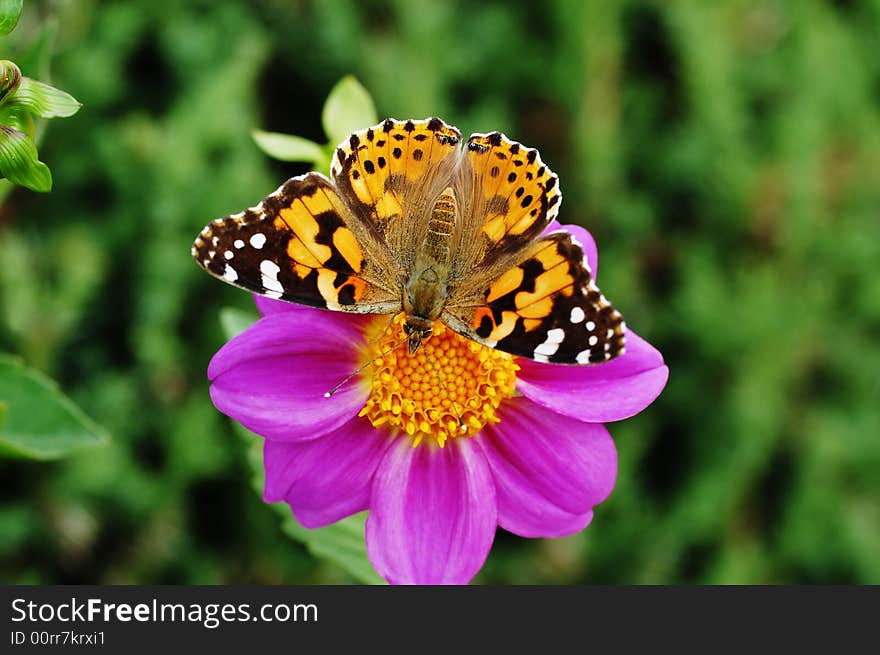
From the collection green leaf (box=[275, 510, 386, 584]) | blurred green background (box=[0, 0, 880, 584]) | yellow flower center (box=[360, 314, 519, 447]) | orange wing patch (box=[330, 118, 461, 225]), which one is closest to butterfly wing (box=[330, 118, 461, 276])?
orange wing patch (box=[330, 118, 461, 225])

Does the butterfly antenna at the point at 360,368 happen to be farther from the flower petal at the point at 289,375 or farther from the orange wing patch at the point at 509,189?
the orange wing patch at the point at 509,189

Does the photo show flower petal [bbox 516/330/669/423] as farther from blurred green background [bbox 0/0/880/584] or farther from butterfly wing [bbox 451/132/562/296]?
blurred green background [bbox 0/0/880/584]

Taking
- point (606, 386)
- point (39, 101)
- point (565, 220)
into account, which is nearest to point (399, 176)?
point (606, 386)

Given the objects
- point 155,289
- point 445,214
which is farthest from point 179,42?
point 445,214

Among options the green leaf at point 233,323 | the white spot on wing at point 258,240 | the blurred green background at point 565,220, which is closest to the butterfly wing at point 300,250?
the white spot on wing at point 258,240

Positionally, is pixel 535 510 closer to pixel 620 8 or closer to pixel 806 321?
pixel 806 321
